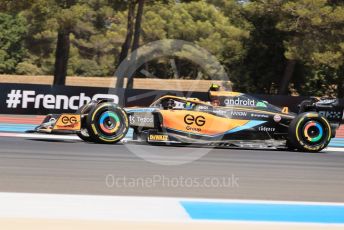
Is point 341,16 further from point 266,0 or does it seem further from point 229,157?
point 229,157

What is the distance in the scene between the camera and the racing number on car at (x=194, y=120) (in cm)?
1259

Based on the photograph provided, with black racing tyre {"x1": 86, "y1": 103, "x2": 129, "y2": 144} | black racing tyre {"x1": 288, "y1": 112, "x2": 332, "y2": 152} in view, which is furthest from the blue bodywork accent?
black racing tyre {"x1": 86, "y1": 103, "x2": 129, "y2": 144}

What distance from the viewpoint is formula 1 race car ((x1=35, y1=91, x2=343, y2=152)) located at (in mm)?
12570

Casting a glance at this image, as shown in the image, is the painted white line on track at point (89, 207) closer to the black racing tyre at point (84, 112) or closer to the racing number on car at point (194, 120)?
the racing number on car at point (194, 120)

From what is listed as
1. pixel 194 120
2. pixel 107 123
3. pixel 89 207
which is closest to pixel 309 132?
pixel 194 120

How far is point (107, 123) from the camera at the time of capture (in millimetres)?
12656

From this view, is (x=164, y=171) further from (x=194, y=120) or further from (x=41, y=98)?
(x=41, y=98)

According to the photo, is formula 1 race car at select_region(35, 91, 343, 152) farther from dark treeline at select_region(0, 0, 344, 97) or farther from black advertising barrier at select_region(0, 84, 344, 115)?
dark treeline at select_region(0, 0, 344, 97)

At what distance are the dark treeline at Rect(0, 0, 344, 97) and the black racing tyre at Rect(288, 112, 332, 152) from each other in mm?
17479

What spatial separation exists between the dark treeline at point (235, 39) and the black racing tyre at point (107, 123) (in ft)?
58.6

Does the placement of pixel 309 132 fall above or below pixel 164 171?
above

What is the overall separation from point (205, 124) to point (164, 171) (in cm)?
365

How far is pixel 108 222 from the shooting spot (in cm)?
546

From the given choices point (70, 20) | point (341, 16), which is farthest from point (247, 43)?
point (70, 20)
